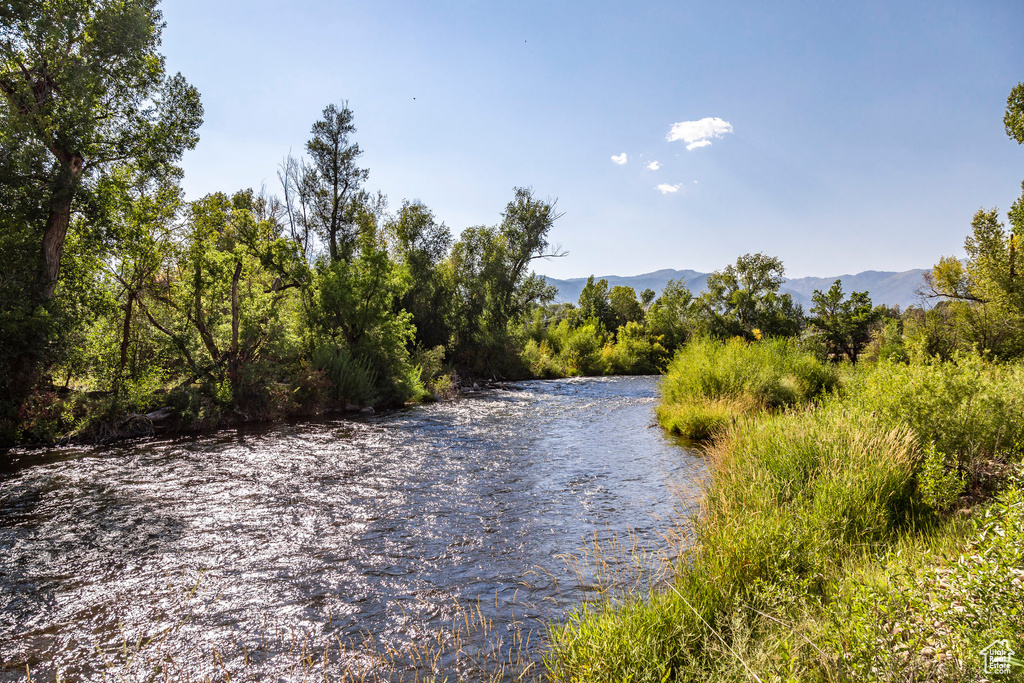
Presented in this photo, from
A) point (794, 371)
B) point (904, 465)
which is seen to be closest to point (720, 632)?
point (904, 465)

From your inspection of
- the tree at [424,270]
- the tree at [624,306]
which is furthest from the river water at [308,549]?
the tree at [624,306]

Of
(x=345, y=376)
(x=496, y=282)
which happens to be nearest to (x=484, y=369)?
(x=496, y=282)

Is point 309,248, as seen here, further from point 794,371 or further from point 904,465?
point 904,465

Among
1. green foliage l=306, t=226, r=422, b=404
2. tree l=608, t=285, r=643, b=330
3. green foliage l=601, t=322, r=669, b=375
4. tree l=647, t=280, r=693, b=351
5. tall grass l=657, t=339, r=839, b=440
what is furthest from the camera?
tree l=608, t=285, r=643, b=330

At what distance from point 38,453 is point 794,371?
22.6m

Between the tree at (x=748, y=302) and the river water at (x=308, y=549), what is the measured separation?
4377 cm

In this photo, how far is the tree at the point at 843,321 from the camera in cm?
3381

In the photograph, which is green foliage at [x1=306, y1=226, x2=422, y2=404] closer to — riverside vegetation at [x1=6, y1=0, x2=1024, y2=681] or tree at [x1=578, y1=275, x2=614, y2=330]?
riverside vegetation at [x1=6, y1=0, x2=1024, y2=681]

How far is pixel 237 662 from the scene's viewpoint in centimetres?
457

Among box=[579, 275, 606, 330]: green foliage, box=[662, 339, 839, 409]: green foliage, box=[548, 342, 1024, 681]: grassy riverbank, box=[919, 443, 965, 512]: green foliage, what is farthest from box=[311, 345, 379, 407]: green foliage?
box=[579, 275, 606, 330]: green foliage

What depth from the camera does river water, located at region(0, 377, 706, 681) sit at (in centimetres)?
480

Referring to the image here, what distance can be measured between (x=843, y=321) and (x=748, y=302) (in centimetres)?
2017
